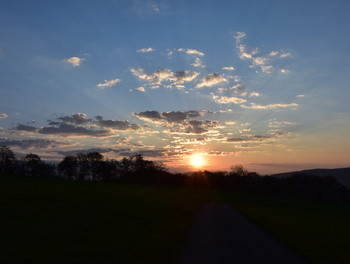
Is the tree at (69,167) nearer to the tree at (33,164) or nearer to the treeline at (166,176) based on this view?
the treeline at (166,176)

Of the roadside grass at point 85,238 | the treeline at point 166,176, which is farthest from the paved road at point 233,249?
the treeline at point 166,176

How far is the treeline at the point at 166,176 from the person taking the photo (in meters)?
99.9

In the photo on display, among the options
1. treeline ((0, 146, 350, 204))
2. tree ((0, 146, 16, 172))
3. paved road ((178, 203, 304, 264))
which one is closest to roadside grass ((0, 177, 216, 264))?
paved road ((178, 203, 304, 264))

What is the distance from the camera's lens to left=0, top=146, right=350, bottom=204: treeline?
328 feet

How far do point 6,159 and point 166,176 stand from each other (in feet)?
203

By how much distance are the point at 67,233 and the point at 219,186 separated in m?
97.2

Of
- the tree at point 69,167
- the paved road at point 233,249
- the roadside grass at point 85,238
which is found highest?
the tree at point 69,167

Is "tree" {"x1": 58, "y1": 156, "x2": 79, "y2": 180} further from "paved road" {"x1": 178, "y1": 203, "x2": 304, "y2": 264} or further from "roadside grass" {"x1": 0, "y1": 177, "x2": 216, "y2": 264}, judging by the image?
"paved road" {"x1": 178, "y1": 203, "x2": 304, "y2": 264}

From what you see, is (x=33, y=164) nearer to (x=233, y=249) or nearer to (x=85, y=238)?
(x=85, y=238)

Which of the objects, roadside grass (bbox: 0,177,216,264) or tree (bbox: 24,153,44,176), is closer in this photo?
roadside grass (bbox: 0,177,216,264)

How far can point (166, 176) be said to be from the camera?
11150cm

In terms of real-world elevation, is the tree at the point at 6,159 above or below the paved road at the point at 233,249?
above

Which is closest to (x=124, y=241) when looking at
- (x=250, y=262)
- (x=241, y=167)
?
(x=250, y=262)

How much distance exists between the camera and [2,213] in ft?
70.9
